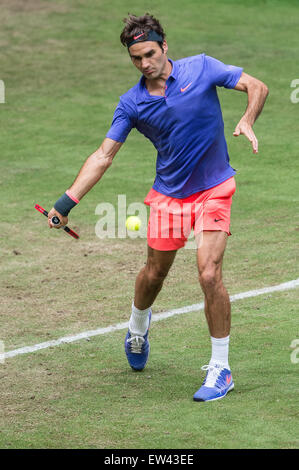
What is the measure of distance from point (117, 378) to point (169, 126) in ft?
6.33

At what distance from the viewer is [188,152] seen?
6941 millimetres

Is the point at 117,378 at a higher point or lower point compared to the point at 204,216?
lower

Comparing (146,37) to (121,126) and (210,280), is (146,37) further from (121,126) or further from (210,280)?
(210,280)

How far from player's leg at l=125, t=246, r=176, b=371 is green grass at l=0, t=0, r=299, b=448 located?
0.55 feet

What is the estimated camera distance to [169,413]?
6.46 metres

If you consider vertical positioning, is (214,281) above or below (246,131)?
below

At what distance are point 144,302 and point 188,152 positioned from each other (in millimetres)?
1228

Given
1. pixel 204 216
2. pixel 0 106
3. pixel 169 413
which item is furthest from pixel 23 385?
pixel 0 106

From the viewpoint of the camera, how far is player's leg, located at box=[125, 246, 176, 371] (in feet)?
23.7

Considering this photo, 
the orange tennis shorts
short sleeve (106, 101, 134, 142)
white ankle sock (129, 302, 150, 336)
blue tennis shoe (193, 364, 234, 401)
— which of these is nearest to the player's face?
short sleeve (106, 101, 134, 142)

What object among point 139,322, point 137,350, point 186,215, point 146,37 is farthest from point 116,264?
point 146,37

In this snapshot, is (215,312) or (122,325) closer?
(215,312)

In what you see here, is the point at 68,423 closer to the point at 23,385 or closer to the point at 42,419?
the point at 42,419

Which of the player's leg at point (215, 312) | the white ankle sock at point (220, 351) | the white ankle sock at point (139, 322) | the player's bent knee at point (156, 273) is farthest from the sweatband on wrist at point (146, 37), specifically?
the white ankle sock at point (220, 351)
